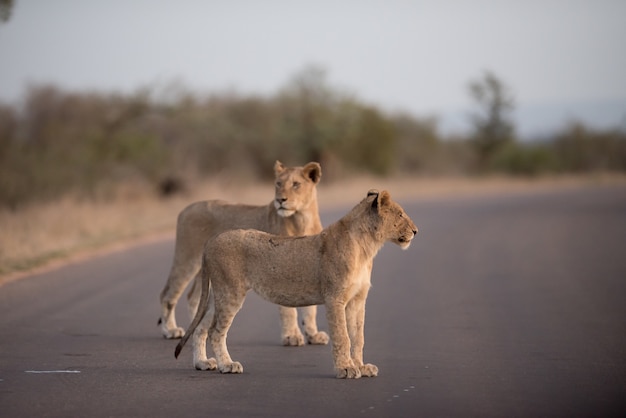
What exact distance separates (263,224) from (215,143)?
3105cm

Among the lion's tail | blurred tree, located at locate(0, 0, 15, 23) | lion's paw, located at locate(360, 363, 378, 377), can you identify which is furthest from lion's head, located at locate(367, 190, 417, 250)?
blurred tree, located at locate(0, 0, 15, 23)

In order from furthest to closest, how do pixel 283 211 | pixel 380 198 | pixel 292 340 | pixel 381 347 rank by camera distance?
1. pixel 283 211
2. pixel 292 340
3. pixel 381 347
4. pixel 380 198

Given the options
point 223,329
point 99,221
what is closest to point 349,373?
point 223,329

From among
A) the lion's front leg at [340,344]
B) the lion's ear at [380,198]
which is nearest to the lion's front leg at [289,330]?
the lion's front leg at [340,344]

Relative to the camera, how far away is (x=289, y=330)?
9344 millimetres

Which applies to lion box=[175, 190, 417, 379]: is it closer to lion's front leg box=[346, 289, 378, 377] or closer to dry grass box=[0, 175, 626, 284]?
lion's front leg box=[346, 289, 378, 377]

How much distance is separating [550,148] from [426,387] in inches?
2353

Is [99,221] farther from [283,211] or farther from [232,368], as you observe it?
[232,368]

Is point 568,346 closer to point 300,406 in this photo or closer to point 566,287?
point 300,406

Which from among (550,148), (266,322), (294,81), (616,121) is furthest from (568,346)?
(616,121)

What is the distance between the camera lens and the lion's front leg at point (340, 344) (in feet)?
25.3

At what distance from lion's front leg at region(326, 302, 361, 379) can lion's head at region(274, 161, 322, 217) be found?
1.97 metres

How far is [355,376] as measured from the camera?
772cm

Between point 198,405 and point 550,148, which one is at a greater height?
point 550,148
